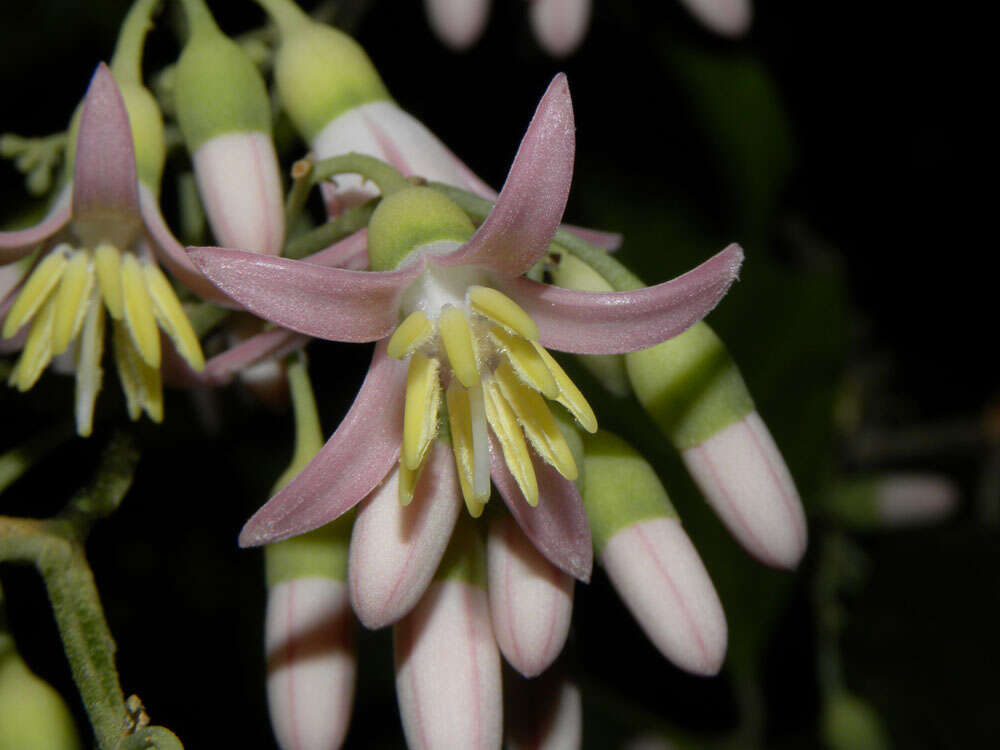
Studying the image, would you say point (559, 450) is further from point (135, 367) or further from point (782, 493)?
point (135, 367)

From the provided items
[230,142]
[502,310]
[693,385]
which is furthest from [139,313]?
[693,385]

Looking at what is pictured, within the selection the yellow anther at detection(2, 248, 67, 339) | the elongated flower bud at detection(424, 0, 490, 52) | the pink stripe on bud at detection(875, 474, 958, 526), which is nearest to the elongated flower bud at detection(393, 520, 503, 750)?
the yellow anther at detection(2, 248, 67, 339)

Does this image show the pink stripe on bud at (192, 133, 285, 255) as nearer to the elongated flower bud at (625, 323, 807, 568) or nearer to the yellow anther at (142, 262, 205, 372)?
the yellow anther at (142, 262, 205, 372)

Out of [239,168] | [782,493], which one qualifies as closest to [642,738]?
[782,493]

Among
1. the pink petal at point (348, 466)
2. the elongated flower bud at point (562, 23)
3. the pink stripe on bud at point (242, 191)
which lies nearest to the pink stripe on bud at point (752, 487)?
the pink petal at point (348, 466)

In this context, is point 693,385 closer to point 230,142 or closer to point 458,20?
point 230,142

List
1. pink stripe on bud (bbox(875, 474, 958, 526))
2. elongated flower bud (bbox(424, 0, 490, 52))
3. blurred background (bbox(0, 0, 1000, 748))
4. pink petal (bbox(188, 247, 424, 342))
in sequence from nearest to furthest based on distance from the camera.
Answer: pink petal (bbox(188, 247, 424, 342)) < elongated flower bud (bbox(424, 0, 490, 52)) < blurred background (bbox(0, 0, 1000, 748)) < pink stripe on bud (bbox(875, 474, 958, 526))

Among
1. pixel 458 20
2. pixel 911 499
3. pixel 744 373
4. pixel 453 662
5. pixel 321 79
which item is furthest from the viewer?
pixel 911 499
